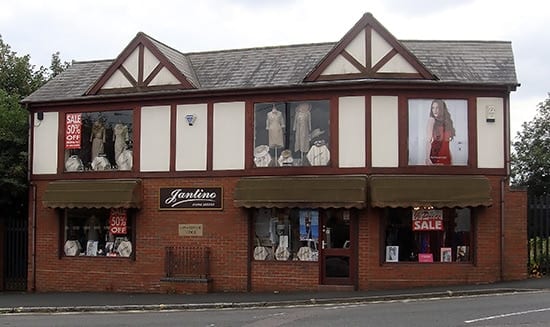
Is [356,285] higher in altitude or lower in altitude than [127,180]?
lower

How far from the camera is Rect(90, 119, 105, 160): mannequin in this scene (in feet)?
65.4

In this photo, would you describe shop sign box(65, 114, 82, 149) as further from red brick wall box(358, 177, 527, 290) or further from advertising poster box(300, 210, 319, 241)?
red brick wall box(358, 177, 527, 290)

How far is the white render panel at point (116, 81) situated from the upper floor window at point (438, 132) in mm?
8032

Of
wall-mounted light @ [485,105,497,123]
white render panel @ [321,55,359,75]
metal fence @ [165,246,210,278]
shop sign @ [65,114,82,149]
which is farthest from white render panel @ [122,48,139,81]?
wall-mounted light @ [485,105,497,123]

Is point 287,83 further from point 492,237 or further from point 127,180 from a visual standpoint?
point 492,237

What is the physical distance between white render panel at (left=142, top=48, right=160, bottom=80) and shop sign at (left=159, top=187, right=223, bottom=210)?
335 cm

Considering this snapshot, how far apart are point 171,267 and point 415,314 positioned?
8.04 meters

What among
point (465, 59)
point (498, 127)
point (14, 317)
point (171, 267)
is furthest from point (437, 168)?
point (14, 317)

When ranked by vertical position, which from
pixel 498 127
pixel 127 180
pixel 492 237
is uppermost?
pixel 498 127

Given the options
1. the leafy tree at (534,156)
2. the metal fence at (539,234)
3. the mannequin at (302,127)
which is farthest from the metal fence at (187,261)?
the leafy tree at (534,156)

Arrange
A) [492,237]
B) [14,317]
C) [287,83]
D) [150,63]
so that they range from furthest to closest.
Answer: [150,63]
[287,83]
[492,237]
[14,317]

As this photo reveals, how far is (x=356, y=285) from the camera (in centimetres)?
1733

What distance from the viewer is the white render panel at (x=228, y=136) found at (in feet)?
60.9

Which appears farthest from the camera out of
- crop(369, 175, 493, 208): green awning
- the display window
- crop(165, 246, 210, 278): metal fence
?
the display window
